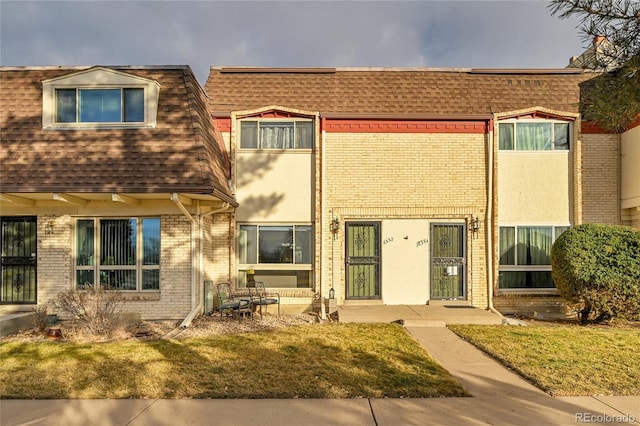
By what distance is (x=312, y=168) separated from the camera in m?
11.6

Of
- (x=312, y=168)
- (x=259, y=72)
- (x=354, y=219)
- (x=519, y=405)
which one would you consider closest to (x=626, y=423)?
(x=519, y=405)

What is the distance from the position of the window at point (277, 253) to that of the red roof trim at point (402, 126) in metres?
2.82

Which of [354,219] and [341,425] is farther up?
[354,219]

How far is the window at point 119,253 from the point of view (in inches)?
399

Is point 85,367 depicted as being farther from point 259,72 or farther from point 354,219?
point 259,72

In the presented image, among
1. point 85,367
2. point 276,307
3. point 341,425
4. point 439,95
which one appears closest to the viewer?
point 341,425

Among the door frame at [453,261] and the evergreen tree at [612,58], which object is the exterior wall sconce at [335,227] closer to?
the door frame at [453,261]

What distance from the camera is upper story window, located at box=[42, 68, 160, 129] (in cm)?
1003

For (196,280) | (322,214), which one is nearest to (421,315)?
(322,214)

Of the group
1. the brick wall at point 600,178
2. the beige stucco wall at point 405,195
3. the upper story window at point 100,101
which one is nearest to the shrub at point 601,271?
the brick wall at point 600,178

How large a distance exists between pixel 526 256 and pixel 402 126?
190 inches

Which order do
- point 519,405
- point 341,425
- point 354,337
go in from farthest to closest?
point 354,337 < point 519,405 < point 341,425

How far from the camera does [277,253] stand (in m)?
11.5

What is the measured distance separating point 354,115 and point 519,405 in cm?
813
